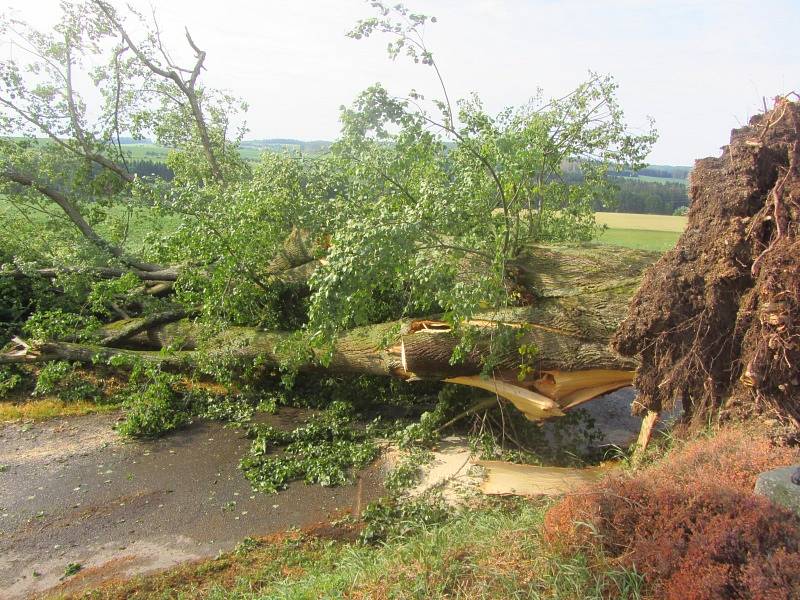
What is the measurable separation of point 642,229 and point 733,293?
16083 mm

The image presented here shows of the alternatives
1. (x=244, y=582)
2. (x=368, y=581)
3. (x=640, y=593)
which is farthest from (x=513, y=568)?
(x=244, y=582)

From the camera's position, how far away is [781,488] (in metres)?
3.49

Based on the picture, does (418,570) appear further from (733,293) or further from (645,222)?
(645,222)

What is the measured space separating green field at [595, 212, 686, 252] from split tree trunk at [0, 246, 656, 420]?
405 inches

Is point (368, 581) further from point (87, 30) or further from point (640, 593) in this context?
point (87, 30)

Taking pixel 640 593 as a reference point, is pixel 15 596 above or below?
below

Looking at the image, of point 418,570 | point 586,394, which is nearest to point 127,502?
point 418,570

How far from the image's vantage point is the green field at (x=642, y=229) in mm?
17980

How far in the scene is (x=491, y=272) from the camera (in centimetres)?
698

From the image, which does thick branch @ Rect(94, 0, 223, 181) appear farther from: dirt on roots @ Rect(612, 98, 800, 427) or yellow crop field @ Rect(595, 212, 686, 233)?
yellow crop field @ Rect(595, 212, 686, 233)

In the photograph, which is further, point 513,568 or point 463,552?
point 463,552

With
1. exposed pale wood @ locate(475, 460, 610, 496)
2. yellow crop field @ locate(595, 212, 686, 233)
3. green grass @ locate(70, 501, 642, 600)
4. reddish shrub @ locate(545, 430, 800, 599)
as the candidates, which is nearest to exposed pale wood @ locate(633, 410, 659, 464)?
exposed pale wood @ locate(475, 460, 610, 496)

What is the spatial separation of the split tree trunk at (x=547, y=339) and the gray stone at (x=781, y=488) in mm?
2844

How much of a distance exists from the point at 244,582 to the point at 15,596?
176 cm
